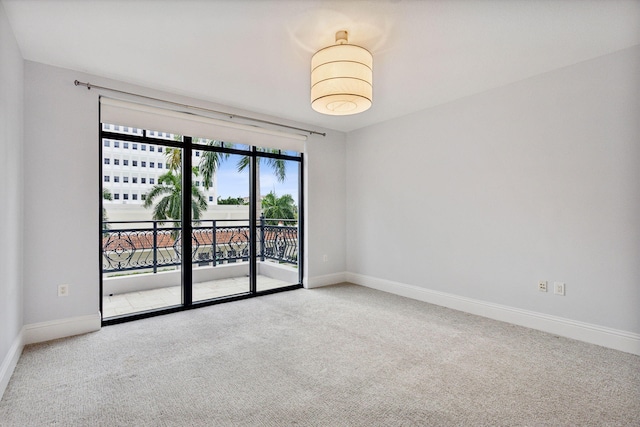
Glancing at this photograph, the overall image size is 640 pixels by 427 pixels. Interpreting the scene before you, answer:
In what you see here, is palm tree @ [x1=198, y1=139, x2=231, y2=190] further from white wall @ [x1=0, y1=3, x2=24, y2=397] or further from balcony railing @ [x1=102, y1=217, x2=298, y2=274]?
white wall @ [x1=0, y1=3, x2=24, y2=397]

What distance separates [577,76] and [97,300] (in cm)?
486

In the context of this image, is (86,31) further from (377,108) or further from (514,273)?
(514,273)

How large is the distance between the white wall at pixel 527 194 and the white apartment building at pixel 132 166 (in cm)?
281

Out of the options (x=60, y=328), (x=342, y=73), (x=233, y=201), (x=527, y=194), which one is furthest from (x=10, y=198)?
(x=527, y=194)

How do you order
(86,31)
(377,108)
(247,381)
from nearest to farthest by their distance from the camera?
(247,381) → (86,31) → (377,108)

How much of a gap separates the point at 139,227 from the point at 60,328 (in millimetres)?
1591

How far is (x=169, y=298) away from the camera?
417 cm

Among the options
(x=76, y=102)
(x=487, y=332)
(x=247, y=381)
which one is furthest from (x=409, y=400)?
(x=76, y=102)

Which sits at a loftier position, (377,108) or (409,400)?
(377,108)

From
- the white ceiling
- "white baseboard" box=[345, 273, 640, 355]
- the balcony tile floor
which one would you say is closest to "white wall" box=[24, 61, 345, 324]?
the white ceiling

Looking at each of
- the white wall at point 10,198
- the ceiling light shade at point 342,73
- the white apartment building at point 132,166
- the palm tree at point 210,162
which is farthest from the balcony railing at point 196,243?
the ceiling light shade at point 342,73

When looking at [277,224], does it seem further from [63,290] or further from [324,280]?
[63,290]

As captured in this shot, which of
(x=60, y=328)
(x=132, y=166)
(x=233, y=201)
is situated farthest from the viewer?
(x=233, y=201)

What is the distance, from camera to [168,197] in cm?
396
